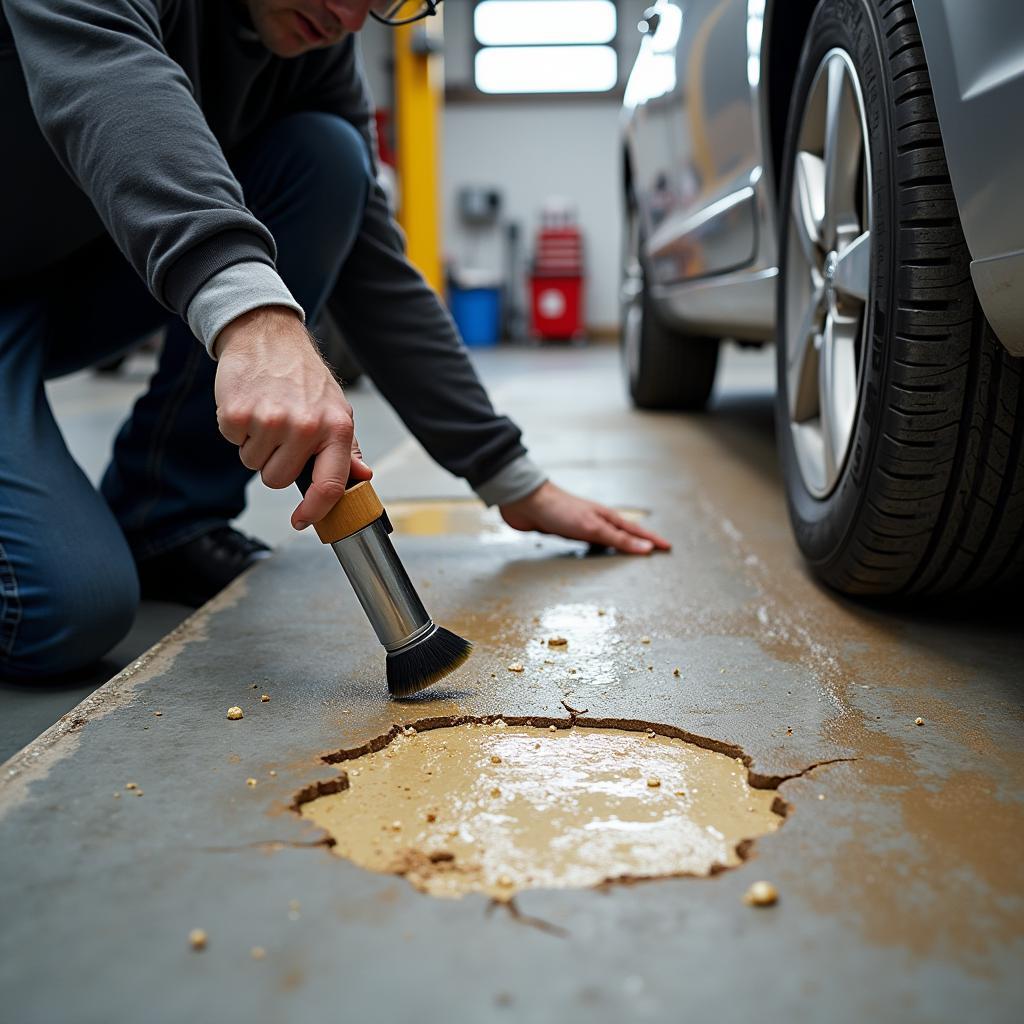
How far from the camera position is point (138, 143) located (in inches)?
41.9

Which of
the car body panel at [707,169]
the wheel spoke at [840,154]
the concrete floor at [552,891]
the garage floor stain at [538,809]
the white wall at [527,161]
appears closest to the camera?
the concrete floor at [552,891]

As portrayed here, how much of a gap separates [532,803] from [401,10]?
1.07 m

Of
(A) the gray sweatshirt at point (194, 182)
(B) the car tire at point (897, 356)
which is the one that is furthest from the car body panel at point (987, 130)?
(A) the gray sweatshirt at point (194, 182)

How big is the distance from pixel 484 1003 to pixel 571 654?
26.2 inches

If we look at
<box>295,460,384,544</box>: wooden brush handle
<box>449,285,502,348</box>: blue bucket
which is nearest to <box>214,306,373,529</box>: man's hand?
<box>295,460,384,544</box>: wooden brush handle

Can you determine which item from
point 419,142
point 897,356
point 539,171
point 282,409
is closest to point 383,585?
point 282,409

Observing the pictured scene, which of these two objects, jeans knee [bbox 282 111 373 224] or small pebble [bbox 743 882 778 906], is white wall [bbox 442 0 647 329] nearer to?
jeans knee [bbox 282 111 373 224]

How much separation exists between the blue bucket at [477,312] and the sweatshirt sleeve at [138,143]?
937 centimetres

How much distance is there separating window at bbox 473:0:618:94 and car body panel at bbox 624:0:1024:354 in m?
7.44

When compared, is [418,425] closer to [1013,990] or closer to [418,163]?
[1013,990]

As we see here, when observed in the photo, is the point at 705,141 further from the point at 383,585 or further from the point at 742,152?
the point at 383,585

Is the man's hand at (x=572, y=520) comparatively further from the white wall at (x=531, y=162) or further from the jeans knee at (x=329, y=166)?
the white wall at (x=531, y=162)

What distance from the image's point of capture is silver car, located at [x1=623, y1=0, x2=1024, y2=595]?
38.4 inches

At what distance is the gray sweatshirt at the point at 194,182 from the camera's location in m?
1.04
